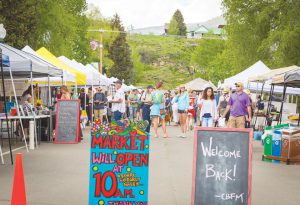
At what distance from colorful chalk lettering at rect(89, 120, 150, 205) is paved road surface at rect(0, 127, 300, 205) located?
1.21m

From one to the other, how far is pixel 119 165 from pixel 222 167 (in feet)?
4.16

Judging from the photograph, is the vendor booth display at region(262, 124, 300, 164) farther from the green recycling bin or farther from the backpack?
the backpack

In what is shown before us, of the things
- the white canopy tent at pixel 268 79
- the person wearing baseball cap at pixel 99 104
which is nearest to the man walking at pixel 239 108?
the white canopy tent at pixel 268 79

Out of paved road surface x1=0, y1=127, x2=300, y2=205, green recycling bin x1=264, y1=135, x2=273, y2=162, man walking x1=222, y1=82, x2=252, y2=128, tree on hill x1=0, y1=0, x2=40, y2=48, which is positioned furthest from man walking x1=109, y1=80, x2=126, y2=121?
tree on hill x1=0, y1=0, x2=40, y2=48

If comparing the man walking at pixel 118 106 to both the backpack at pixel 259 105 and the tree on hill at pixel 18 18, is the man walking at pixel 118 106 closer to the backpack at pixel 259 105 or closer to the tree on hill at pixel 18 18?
the backpack at pixel 259 105

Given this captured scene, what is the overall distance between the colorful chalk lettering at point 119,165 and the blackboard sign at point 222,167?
0.68 metres

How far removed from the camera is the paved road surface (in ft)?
28.2

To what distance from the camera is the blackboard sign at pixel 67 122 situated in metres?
17.2

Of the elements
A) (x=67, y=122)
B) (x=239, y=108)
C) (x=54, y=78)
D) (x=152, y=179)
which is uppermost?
(x=54, y=78)

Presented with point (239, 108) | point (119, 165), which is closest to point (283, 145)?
point (239, 108)

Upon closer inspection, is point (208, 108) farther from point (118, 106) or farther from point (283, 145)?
point (283, 145)

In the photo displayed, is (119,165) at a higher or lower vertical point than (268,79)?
lower

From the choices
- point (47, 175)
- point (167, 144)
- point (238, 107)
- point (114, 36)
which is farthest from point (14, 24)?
point (114, 36)

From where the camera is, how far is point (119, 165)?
7.02 meters
